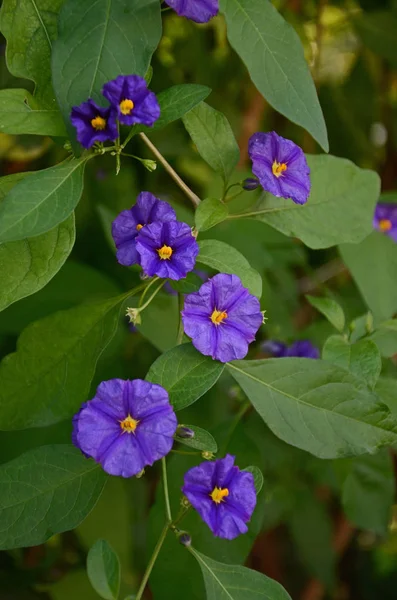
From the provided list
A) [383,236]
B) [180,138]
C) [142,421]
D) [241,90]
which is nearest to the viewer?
[142,421]

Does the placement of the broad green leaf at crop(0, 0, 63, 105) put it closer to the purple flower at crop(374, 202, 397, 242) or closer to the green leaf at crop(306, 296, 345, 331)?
the green leaf at crop(306, 296, 345, 331)

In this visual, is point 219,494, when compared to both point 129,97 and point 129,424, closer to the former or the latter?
point 129,424

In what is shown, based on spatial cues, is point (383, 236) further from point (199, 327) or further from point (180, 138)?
point (199, 327)

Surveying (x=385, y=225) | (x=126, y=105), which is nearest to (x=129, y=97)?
(x=126, y=105)

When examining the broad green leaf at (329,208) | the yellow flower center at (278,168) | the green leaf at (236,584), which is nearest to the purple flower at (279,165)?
the yellow flower center at (278,168)

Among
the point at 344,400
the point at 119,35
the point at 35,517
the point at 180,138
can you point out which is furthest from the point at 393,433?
the point at 180,138

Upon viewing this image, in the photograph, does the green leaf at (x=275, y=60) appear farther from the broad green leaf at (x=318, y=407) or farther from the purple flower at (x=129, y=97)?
the broad green leaf at (x=318, y=407)
